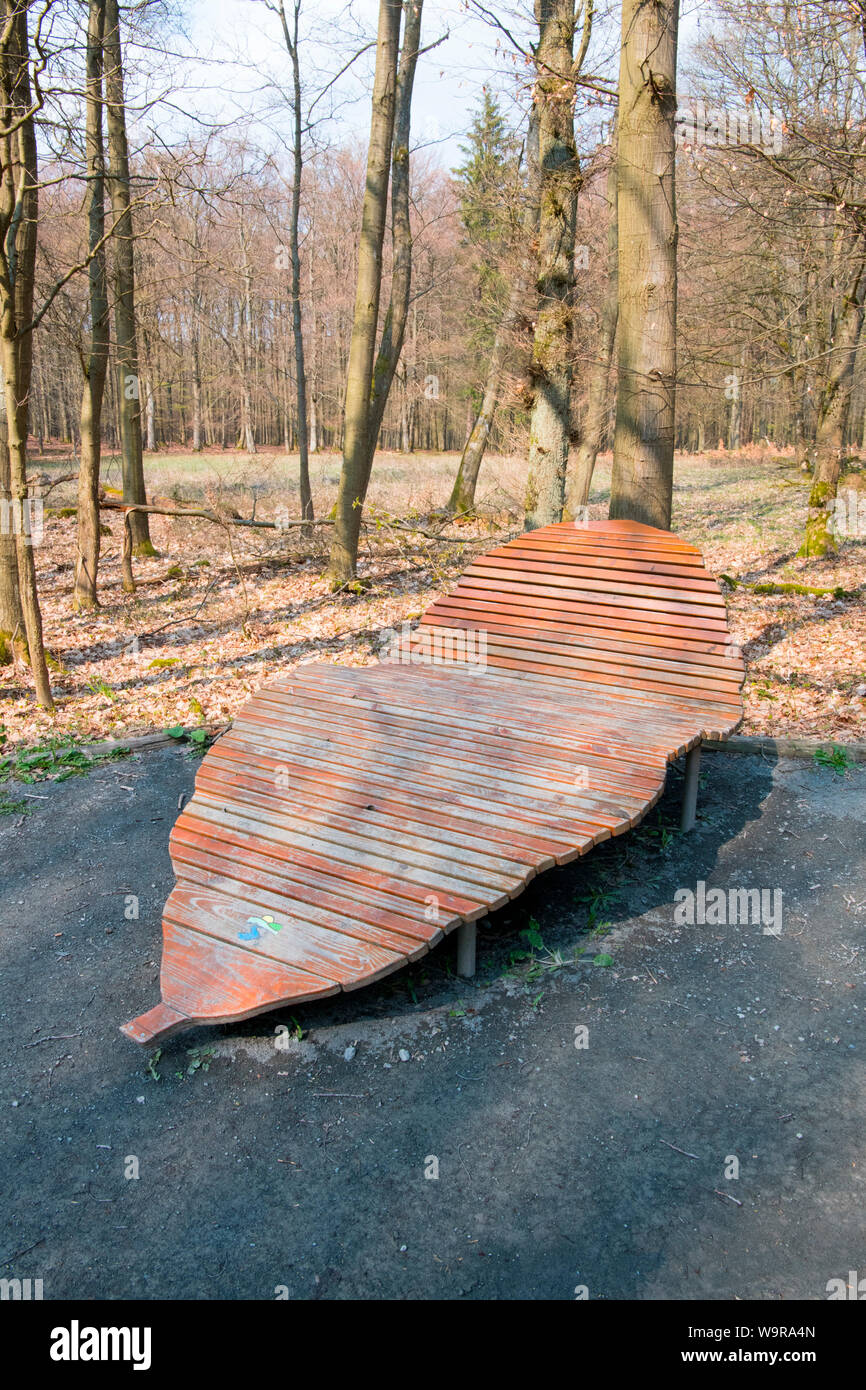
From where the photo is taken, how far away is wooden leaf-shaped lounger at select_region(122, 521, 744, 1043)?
3.30 m

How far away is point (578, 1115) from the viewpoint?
9.73 ft

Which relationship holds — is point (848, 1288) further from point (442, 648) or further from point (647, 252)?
point (647, 252)

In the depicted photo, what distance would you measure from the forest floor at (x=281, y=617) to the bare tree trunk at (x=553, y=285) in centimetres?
180

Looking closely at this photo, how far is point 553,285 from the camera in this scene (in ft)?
28.3

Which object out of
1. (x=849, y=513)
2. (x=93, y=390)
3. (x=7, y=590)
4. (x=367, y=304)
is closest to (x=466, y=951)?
(x=7, y=590)

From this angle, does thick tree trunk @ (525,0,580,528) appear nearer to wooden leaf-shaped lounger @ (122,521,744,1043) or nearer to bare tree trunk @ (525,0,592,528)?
bare tree trunk @ (525,0,592,528)

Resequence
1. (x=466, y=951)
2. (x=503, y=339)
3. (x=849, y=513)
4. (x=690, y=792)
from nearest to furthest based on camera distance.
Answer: (x=466, y=951) < (x=690, y=792) < (x=503, y=339) < (x=849, y=513)

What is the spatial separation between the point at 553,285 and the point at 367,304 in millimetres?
2418

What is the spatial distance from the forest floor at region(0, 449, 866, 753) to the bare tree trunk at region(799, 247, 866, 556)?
41cm

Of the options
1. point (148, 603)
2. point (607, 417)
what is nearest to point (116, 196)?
point (148, 603)

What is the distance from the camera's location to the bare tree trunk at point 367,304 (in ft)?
31.8

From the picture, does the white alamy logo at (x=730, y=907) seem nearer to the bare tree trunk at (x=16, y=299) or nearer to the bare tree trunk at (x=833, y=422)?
the bare tree trunk at (x=16, y=299)

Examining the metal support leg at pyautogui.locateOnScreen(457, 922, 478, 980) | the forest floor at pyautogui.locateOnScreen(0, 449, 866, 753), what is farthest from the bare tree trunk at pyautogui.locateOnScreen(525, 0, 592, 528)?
the metal support leg at pyautogui.locateOnScreen(457, 922, 478, 980)

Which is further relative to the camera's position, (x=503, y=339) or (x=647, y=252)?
(x=503, y=339)
